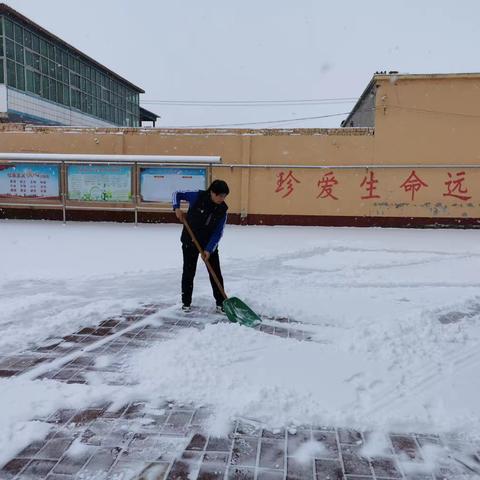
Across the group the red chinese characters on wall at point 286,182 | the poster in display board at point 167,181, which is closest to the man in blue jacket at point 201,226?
the poster in display board at point 167,181

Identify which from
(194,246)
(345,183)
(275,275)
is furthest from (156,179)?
(194,246)

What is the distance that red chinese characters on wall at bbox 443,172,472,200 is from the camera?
11.4m

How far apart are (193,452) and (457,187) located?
35.3ft

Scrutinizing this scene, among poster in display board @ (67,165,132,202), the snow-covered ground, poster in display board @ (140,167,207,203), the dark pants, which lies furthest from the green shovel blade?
poster in display board @ (67,165,132,202)

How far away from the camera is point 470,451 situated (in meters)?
2.49

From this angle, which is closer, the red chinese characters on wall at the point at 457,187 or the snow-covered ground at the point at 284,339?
the snow-covered ground at the point at 284,339

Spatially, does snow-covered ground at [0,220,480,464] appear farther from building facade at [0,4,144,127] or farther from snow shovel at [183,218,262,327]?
building facade at [0,4,144,127]

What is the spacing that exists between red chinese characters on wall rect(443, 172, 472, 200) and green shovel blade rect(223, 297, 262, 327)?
8.54 metres

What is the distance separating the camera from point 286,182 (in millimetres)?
11812

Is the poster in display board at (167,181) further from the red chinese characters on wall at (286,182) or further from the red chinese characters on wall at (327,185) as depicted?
the red chinese characters on wall at (327,185)

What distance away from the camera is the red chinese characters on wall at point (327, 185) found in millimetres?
11672

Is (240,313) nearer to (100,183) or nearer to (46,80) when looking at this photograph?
(100,183)

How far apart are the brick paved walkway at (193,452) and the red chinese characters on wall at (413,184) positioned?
9669mm

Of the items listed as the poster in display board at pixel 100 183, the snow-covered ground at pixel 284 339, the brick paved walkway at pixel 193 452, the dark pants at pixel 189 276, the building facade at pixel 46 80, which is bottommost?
the brick paved walkway at pixel 193 452
